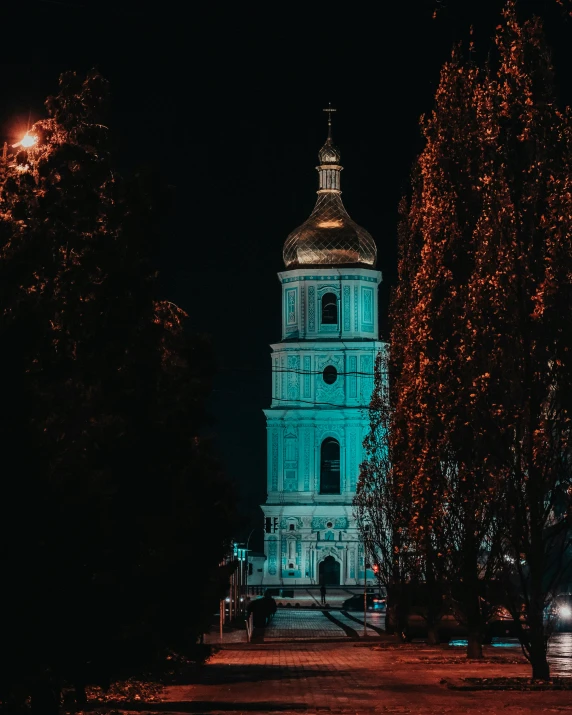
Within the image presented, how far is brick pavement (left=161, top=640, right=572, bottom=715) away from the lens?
22.0 metres

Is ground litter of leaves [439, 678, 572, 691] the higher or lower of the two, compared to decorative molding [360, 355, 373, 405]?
lower

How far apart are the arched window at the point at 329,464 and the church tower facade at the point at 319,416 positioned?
0.22 ft

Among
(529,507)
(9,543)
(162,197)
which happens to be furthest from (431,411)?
(9,543)

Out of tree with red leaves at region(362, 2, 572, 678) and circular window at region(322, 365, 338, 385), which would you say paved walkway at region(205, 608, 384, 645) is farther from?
circular window at region(322, 365, 338, 385)

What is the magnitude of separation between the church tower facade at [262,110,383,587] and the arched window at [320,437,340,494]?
66mm

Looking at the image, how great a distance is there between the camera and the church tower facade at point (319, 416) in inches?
4188

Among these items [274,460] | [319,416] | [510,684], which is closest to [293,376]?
[319,416]

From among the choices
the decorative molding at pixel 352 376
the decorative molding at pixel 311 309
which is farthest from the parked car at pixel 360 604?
the decorative molding at pixel 311 309

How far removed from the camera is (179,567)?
2402 centimetres

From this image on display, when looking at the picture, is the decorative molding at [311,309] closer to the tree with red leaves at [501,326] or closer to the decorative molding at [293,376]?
the decorative molding at [293,376]

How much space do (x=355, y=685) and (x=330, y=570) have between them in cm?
8080

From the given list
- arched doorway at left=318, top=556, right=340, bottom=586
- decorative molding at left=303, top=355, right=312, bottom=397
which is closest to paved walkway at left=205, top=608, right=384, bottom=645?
arched doorway at left=318, top=556, right=340, bottom=586

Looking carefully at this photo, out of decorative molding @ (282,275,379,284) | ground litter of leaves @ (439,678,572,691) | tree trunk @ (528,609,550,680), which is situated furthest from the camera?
decorative molding @ (282,275,379,284)

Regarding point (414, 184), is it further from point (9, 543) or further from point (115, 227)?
point (9, 543)
